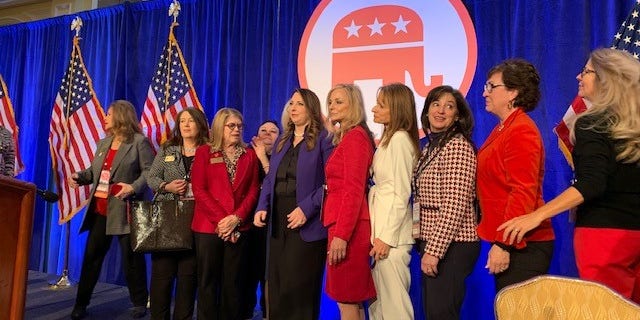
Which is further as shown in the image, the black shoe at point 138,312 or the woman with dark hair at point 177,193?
the black shoe at point 138,312

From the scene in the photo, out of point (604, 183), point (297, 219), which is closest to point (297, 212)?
point (297, 219)

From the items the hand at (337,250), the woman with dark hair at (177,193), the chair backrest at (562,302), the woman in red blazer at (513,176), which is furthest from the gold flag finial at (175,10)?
the chair backrest at (562,302)

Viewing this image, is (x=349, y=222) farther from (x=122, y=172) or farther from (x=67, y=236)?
(x=67, y=236)

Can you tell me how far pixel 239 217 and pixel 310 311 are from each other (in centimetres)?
78

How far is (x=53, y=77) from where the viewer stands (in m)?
5.95

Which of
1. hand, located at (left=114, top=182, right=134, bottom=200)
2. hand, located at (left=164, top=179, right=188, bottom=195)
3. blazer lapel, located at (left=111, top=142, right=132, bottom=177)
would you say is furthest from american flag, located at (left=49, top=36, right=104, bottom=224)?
hand, located at (left=164, top=179, right=188, bottom=195)

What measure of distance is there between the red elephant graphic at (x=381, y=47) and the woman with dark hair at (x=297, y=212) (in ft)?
4.89

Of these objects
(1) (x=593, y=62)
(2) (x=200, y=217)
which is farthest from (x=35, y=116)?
(1) (x=593, y=62)

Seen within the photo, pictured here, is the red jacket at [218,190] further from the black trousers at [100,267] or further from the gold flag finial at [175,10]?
the gold flag finial at [175,10]

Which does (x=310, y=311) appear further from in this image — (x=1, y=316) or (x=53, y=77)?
(x=53, y=77)

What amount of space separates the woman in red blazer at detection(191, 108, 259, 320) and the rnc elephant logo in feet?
4.58

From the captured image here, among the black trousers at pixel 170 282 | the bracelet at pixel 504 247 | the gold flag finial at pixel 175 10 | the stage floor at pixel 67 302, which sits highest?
the gold flag finial at pixel 175 10

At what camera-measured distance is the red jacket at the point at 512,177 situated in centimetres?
188

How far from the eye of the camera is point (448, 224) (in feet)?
7.01
